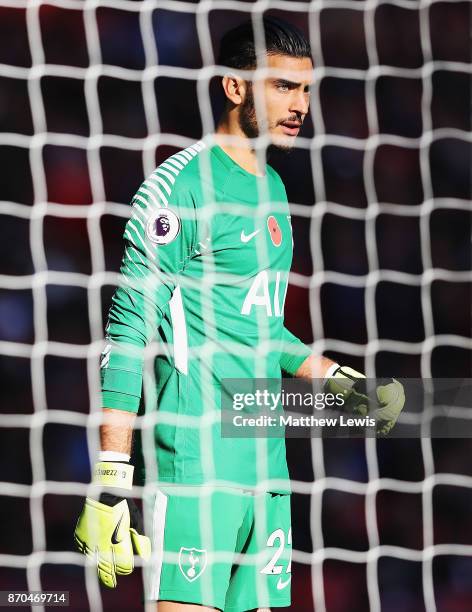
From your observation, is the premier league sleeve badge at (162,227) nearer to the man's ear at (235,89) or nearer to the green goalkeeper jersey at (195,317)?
the green goalkeeper jersey at (195,317)

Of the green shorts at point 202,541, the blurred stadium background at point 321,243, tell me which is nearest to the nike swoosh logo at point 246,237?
the green shorts at point 202,541

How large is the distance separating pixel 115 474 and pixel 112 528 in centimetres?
9

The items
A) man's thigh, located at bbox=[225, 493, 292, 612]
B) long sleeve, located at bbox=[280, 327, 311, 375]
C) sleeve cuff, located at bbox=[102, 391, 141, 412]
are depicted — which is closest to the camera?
sleeve cuff, located at bbox=[102, 391, 141, 412]

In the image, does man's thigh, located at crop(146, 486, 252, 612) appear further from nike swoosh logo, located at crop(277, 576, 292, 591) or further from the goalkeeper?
nike swoosh logo, located at crop(277, 576, 292, 591)

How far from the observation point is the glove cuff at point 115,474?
149 cm

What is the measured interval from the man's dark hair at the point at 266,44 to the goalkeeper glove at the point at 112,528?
2.21 feet

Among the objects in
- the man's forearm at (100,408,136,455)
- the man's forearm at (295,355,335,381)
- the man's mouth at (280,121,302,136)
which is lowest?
the man's forearm at (100,408,136,455)

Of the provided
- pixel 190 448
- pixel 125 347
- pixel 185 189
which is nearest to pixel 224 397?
pixel 190 448

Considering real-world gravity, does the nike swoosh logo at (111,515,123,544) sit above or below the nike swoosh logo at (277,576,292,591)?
above

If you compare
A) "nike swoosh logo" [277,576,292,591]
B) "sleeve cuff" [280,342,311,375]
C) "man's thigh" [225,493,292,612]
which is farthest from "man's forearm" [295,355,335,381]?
"nike swoosh logo" [277,576,292,591]

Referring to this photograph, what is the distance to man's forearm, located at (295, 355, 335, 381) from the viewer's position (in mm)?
1750

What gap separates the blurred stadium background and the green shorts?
0.76m

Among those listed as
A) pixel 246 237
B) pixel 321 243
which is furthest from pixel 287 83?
pixel 321 243

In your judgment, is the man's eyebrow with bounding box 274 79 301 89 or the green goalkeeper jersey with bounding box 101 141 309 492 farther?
the man's eyebrow with bounding box 274 79 301 89
